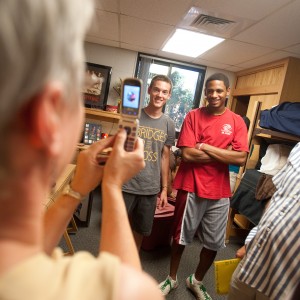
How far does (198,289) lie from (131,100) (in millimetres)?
1641

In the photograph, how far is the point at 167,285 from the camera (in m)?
1.84

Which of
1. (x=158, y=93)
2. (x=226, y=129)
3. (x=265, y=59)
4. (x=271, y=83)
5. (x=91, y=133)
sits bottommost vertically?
(x=91, y=133)

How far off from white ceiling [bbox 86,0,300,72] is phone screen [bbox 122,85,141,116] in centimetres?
106

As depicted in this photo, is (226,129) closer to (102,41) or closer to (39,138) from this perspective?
(39,138)

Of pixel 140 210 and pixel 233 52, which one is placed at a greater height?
pixel 233 52

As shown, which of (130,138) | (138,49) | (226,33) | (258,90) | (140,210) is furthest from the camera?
(138,49)

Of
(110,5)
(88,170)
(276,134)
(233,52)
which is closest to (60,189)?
(88,170)

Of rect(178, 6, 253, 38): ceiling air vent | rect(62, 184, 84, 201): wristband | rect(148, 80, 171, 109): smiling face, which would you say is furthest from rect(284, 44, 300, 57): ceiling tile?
rect(62, 184, 84, 201): wristband

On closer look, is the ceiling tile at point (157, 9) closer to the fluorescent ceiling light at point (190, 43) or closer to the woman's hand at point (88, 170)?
the fluorescent ceiling light at point (190, 43)

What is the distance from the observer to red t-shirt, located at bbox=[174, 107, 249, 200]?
178cm

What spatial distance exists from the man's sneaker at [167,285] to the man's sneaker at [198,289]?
0.38 ft

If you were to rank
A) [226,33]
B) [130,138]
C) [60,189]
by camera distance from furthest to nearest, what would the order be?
[226,33], [60,189], [130,138]

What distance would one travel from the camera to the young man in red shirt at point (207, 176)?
5.83 feet

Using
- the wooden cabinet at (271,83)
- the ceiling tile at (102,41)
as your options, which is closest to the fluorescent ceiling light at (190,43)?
the ceiling tile at (102,41)
